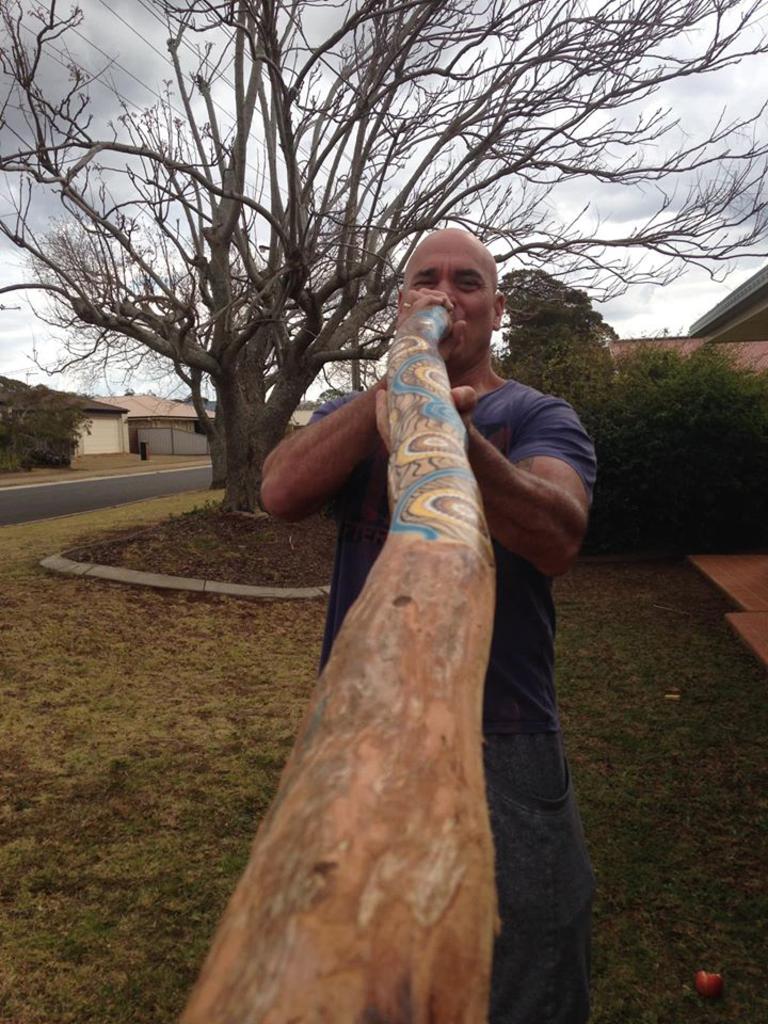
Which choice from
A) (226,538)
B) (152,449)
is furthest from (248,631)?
(152,449)

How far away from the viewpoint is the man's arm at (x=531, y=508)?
1222 mm

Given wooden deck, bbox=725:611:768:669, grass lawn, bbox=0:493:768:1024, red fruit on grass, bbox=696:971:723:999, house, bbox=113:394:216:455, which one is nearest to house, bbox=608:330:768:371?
wooden deck, bbox=725:611:768:669

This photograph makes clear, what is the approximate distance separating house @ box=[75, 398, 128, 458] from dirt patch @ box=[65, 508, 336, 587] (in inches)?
1540

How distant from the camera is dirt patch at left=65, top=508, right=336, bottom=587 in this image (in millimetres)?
7836

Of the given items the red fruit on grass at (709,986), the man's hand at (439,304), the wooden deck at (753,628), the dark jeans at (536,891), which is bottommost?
the red fruit on grass at (709,986)

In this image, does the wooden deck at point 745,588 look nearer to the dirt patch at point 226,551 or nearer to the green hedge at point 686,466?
the green hedge at point 686,466

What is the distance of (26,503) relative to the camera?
59.1ft

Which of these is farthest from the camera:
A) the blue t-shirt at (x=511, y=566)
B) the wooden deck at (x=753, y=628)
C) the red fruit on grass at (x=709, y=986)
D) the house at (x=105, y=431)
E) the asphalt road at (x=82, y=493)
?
the house at (x=105, y=431)

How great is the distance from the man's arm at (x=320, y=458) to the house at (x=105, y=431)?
46755 mm

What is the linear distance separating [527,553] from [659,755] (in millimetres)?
3362

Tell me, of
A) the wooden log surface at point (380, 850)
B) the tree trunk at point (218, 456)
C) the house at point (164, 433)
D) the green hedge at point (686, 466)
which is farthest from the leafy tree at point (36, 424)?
the wooden log surface at point (380, 850)

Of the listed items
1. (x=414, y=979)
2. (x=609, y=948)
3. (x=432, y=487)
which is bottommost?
(x=609, y=948)

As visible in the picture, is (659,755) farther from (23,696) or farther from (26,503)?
(26,503)

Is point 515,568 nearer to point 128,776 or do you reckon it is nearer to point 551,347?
point 128,776
